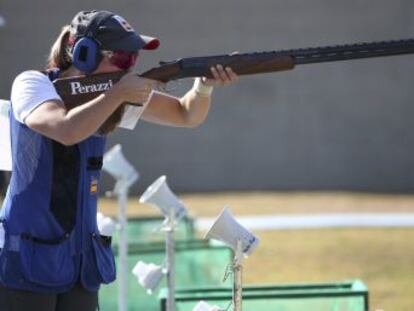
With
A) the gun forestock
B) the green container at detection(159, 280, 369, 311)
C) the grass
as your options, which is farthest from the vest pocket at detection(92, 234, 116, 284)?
the grass

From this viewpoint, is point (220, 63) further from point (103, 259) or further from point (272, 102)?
point (272, 102)

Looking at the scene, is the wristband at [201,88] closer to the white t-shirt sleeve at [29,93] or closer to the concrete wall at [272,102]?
the white t-shirt sleeve at [29,93]

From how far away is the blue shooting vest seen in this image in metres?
3.14

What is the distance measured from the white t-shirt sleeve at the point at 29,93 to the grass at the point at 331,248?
437 centimetres

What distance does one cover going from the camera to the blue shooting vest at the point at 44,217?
314cm

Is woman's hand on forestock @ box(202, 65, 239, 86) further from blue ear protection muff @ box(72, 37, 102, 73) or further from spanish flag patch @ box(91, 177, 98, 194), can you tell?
spanish flag patch @ box(91, 177, 98, 194)

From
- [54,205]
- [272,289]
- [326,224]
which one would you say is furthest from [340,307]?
[326,224]

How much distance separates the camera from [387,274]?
29.5 ft

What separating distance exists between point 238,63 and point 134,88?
392mm

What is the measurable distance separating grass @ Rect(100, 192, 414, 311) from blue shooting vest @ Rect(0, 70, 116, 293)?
13.7 ft

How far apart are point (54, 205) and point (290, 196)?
43.8 feet

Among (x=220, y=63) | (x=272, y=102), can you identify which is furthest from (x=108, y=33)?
(x=272, y=102)

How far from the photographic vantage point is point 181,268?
6.95 m

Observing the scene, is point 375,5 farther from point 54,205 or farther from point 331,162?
point 54,205
